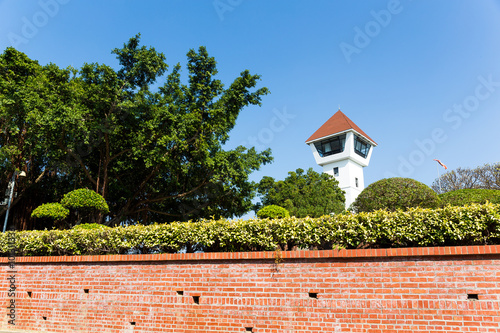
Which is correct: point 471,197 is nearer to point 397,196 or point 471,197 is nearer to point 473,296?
point 397,196

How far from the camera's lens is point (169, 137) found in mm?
14578

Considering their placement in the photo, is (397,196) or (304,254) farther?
(397,196)

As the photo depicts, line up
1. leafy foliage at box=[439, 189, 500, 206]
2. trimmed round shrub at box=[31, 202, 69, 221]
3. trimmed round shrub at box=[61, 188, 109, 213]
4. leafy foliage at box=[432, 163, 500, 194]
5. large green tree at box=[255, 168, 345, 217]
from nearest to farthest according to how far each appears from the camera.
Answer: leafy foliage at box=[439, 189, 500, 206]
trimmed round shrub at box=[31, 202, 69, 221]
trimmed round shrub at box=[61, 188, 109, 213]
large green tree at box=[255, 168, 345, 217]
leafy foliage at box=[432, 163, 500, 194]

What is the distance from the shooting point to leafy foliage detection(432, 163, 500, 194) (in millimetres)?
32906

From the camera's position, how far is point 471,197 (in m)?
11.7

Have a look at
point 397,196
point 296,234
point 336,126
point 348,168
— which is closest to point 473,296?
point 296,234

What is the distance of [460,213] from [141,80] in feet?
46.8

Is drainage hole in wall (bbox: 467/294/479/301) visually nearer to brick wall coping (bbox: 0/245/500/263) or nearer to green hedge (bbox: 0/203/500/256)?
brick wall coping (bbox: 0/245/500/263)

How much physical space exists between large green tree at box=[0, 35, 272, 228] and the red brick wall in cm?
709

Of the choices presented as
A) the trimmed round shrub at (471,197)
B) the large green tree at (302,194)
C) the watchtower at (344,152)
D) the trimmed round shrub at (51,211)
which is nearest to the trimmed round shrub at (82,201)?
the trimmed round shrub at (51,211)

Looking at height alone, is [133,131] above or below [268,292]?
above

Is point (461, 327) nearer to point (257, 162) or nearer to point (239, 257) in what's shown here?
point (239, 257)

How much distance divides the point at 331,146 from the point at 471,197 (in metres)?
29.5

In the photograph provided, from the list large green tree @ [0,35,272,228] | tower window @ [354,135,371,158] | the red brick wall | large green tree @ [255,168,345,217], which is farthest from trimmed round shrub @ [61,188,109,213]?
tower window @ [354,135,371,158]
